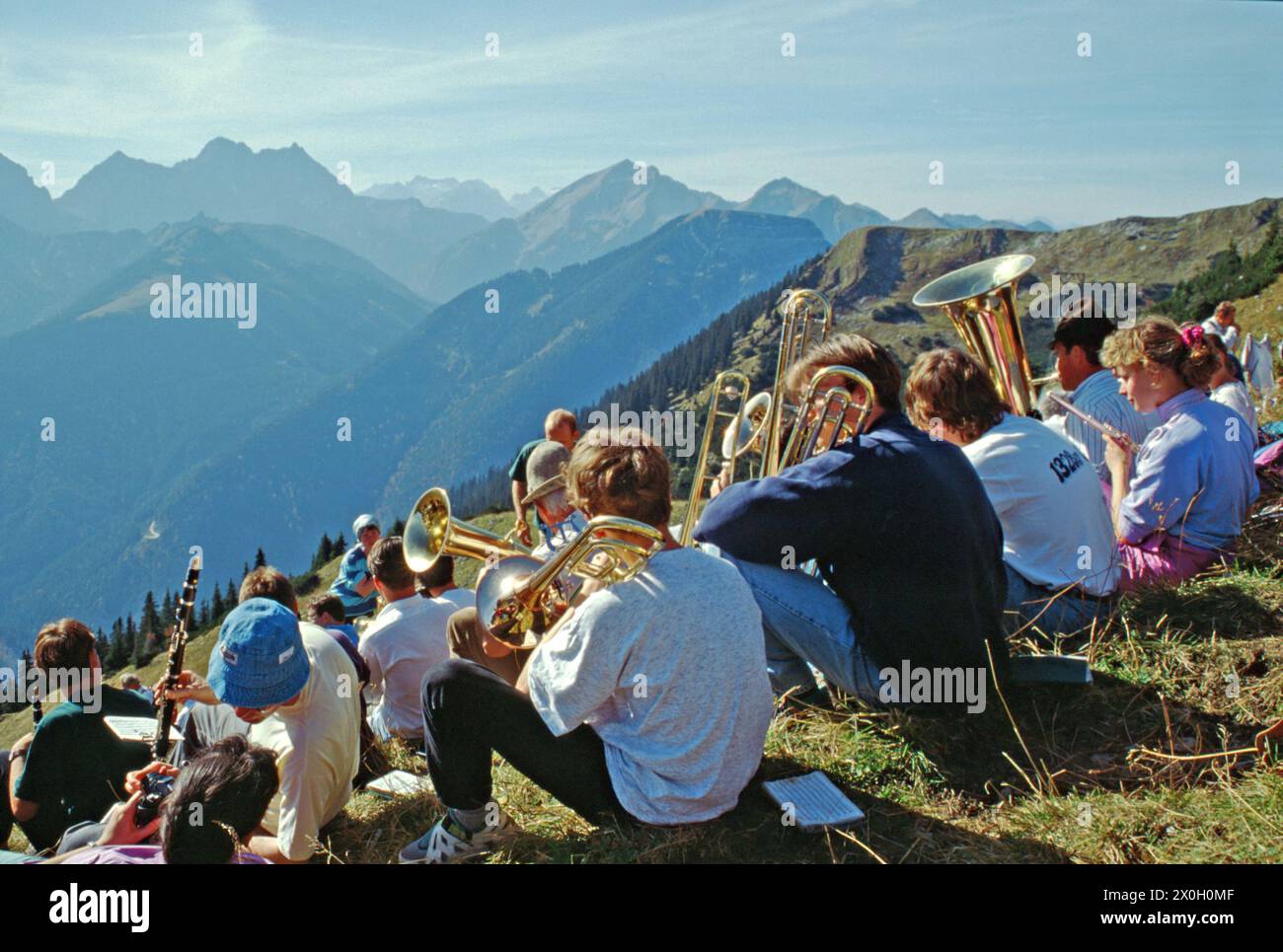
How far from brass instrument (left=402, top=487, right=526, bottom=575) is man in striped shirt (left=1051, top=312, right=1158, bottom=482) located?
351 cm

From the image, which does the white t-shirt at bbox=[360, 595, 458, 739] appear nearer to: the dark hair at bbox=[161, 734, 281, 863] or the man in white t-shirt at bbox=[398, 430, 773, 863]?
the man in white t-shirt at bbox=[398, 430, 773, 863]

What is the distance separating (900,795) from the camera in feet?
12.7

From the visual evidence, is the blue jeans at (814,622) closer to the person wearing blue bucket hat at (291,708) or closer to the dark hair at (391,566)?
the person wearing blue bucket hat at (291,708)

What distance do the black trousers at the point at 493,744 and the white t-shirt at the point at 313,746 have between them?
585 mm

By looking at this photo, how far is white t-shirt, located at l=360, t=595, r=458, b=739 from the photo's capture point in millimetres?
5625

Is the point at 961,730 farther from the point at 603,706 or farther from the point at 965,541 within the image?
the point at 603,706

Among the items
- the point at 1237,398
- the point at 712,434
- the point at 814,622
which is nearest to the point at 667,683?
the point at 814,622

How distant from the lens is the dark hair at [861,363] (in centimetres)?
411

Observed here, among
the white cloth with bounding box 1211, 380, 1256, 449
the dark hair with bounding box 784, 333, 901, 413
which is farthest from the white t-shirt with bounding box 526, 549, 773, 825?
the white cloth with bounding box 1211, 380, 1256, 449

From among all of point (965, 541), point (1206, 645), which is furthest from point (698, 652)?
point (1206, 645)

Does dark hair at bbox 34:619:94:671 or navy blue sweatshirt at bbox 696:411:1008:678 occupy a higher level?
navy blue sweatshirt at bbox 696:411:1008:678

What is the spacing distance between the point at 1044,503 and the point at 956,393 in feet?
2.11
